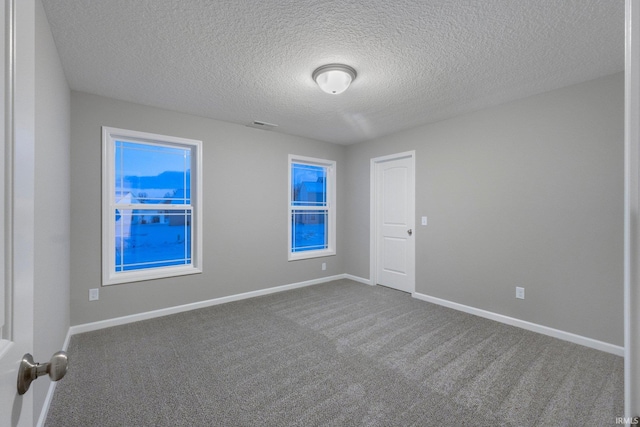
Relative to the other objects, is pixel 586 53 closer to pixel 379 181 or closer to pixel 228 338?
pixel 379 181

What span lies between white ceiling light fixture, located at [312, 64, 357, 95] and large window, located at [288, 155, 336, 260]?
212 cm

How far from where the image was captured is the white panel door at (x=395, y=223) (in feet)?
14.1

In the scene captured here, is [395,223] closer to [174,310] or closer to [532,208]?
[532,208]

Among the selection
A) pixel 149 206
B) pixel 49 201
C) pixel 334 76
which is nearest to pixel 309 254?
pixel 149 206

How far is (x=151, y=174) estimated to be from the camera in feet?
11.3

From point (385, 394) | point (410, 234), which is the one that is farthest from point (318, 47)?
point (410, 234)

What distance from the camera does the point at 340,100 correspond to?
3.15m

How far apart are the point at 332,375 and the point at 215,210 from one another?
2568 mm

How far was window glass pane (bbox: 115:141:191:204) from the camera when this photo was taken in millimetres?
3258

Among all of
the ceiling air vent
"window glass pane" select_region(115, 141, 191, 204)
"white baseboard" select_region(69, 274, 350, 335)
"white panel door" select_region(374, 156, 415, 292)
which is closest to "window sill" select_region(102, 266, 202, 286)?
"white baseboard" select_region(69, 274, 350, 335)

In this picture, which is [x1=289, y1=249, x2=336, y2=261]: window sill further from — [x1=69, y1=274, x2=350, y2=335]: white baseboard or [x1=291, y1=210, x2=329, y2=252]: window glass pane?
[x1=69, y1=274, x2=350, y2=335]: white baseboard

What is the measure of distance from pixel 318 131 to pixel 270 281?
8.00 ft

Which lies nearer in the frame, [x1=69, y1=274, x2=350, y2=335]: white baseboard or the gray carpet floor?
the gray carpet floor

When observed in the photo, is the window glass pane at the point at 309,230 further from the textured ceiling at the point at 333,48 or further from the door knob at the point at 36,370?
the door knob at the point at 36,370
